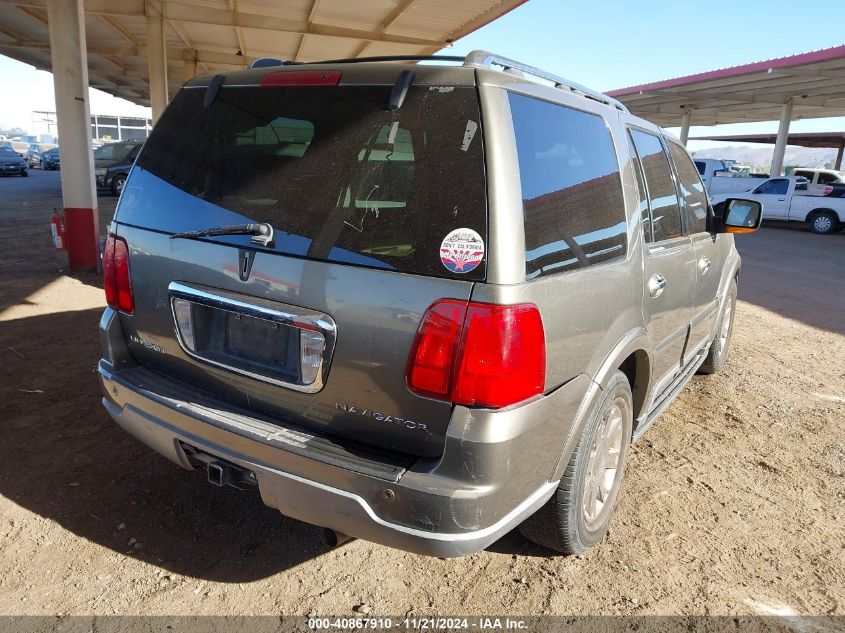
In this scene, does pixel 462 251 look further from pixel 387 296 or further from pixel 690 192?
pixel 690 192

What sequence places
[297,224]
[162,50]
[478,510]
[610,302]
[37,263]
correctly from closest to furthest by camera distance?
[478,510], [297,224], [610,302], [37,263], [162,50]

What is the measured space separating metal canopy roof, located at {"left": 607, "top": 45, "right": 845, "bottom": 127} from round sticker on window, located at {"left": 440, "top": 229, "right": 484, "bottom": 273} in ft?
65.6

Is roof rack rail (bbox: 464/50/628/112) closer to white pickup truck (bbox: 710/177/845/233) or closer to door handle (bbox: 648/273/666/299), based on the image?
door handle (bbox: 648/273/666/299)

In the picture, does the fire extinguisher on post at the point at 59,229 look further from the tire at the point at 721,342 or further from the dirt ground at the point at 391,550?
the tire at the point at 721,342

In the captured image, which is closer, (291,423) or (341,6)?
(291,423)

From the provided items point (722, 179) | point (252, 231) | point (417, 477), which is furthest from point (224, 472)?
point (722, 179)

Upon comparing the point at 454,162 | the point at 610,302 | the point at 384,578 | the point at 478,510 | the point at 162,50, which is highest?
the point at 162,50

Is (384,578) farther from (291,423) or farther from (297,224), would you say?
(297,224)

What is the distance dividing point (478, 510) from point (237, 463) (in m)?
0.87

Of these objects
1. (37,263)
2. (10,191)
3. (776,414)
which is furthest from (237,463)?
(10,191)

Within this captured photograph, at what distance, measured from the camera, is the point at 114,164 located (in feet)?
63.6

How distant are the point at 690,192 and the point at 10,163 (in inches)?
1399

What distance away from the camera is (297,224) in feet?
7.11

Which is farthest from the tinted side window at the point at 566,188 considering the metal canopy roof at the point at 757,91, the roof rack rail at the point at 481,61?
the metal canopy roof at the point at 757,91
